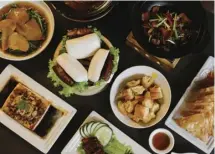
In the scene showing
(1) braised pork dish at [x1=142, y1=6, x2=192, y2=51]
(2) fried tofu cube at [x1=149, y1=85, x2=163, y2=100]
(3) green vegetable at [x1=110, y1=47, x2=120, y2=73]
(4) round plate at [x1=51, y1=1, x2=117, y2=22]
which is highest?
(1) braised pork dish at [x1=142, y1=6, x2=192, y2=51]

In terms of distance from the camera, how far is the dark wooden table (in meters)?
2.31

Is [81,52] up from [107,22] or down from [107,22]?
down

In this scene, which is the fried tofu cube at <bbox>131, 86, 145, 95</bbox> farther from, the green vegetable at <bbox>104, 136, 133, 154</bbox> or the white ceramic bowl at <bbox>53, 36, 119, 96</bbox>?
the green vegetable at <bbox>104, 136, 133, 154</bbox>

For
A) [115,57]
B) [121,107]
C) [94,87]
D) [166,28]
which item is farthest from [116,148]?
[166,28]

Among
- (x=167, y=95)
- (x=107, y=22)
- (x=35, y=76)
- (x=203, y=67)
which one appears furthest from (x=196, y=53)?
(x=35, y=76)

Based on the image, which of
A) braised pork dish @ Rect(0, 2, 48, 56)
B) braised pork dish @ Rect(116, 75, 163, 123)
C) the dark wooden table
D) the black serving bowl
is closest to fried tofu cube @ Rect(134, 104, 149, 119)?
braised pork dish @ Rect(116, 75, 163, 123)

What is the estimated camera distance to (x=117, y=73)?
233 cm

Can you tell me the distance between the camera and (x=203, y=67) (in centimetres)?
229

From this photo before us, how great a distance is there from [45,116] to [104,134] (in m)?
0.26

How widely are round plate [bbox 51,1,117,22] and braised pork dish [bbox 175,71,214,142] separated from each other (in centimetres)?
51

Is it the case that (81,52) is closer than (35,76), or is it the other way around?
(81,52)

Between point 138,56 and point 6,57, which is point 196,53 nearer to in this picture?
point 138,56

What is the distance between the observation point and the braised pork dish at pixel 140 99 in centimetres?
223

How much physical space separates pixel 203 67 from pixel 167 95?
0.19 meters
